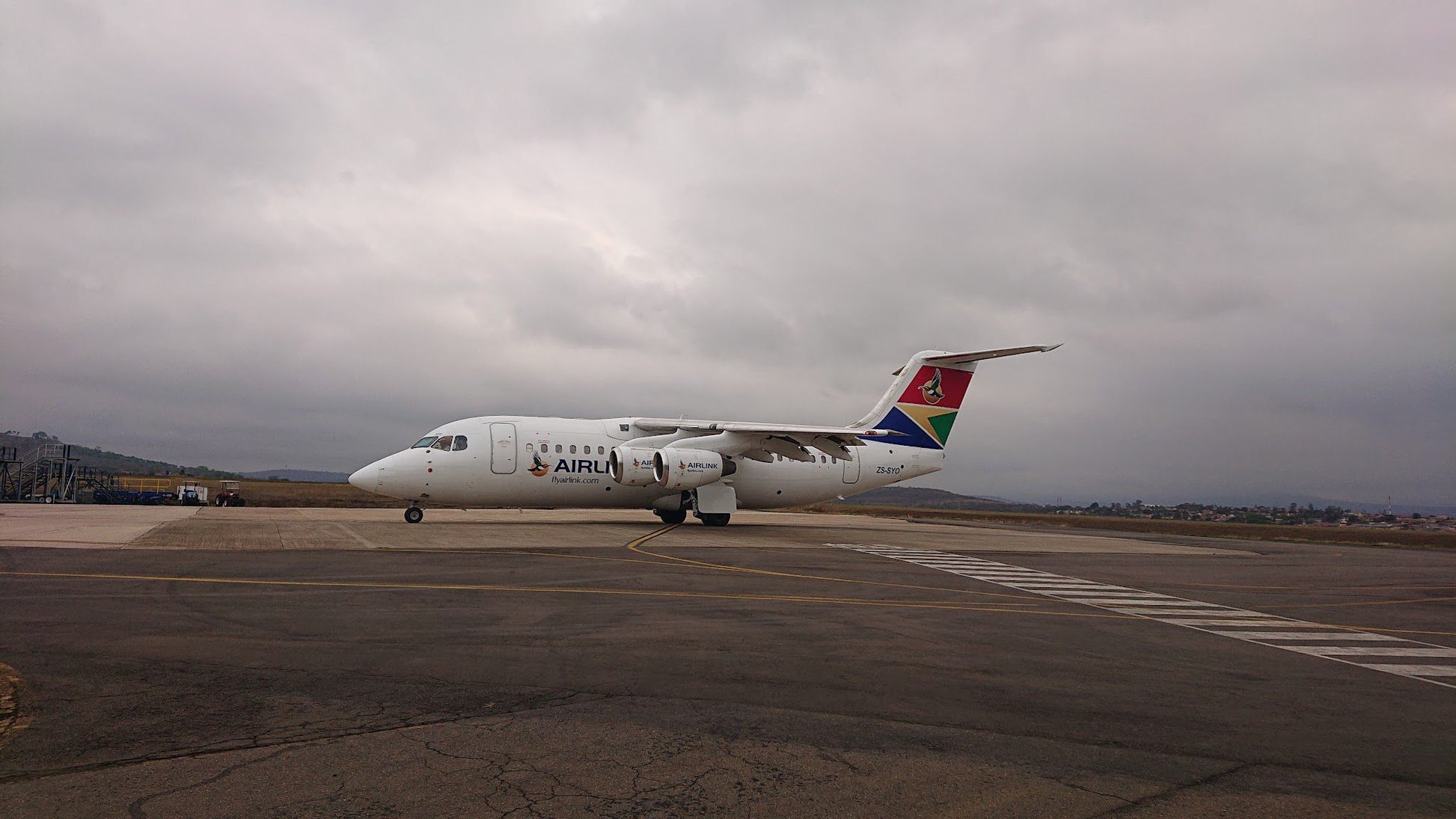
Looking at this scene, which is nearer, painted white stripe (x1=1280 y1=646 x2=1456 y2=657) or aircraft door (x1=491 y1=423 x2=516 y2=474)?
painted white stripe (x1=1280 y1=646 x2=1456 y2=657)

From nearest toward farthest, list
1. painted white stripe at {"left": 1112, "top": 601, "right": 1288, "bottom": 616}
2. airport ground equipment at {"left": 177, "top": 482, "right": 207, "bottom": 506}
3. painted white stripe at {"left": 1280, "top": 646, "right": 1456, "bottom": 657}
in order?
painted white stripe at {"left": 1280, "top": 646, "right": 1456, "bottom": 657} → painted white stripe at {"left": 1112, "top": 601, "right": 1288, "bottom": 616} → airport ground equipment at {"left": 177, "top": 482, "right": 207, "bottom": 506}

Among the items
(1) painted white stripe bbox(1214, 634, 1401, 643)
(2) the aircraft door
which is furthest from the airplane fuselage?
(1) painted white stripe bbox(1214, 634, 1401, 643)

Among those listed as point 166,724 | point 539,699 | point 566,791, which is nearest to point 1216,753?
point 566,791

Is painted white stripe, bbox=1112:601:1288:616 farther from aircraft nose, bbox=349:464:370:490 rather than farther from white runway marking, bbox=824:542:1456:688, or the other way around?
aircraft nose, bbox=349:464:370:490

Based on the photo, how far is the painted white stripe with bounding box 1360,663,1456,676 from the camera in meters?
8.63

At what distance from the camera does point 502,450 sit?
26078 millimetres

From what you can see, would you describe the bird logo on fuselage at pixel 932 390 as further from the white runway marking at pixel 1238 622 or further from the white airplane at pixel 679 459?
the white runway marking at pixel 1238 622

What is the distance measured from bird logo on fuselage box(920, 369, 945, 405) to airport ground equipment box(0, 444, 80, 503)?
37507 mm

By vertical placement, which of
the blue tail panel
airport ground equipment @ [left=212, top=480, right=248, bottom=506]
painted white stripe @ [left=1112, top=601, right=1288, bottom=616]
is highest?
the blue tail panel

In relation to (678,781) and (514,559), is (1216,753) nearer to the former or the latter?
(678,781)

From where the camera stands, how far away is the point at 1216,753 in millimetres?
5535

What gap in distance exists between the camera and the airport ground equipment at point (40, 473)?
38.4 metres

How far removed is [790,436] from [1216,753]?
22.2m

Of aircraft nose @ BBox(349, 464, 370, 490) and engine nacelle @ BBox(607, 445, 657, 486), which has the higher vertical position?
engine nacelle @ BBox(607, 445, 657, 486)
